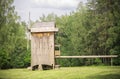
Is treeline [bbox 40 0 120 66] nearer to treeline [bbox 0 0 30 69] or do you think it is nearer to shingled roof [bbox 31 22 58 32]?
treeline [bbox 0 0 30 69]

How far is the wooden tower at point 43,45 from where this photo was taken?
59.6 feet

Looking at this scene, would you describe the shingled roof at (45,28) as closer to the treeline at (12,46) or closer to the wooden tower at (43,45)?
the wooden tower at (43,45)

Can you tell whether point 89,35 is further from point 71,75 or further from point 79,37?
point 71,75

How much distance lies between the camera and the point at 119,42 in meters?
23.2

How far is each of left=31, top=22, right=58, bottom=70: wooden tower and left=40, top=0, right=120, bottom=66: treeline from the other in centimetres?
535

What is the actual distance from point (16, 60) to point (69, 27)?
30.5 feet

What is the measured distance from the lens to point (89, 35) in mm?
26359

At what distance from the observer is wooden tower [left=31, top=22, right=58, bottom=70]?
18.2 metres

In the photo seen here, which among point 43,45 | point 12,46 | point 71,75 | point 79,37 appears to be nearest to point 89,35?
point 79,37

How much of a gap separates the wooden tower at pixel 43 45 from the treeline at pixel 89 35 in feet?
17.6

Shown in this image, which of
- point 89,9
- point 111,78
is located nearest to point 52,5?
point 111,78

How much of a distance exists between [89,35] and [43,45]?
8880 mm

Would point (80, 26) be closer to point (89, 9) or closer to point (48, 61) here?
point (89, 9)

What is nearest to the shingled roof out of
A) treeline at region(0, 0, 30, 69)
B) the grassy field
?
treeline at region(0, 0, 30, 69)
